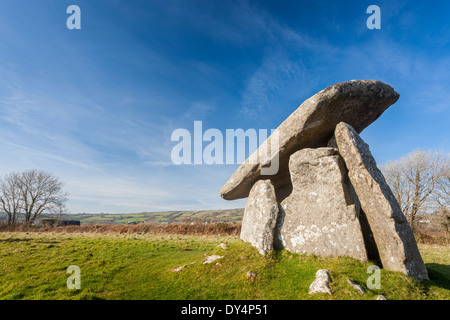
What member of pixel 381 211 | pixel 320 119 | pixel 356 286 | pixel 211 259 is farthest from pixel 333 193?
pixel 211 259

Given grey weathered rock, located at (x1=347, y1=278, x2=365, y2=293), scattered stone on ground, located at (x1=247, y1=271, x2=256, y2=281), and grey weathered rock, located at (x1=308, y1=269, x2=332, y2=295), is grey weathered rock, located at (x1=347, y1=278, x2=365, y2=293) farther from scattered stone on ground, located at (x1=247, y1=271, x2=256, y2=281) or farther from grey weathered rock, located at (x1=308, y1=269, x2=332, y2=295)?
scattered stone on ground, located at (x1=247, y1=271, x2=256, y2=281)

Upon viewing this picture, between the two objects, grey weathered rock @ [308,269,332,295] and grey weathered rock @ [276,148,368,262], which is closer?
grey weathered rock @ [308,269,332,295]

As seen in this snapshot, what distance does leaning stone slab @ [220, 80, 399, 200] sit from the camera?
809cm

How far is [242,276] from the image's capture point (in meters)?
6.98

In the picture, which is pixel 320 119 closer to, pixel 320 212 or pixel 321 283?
pixel 320 212

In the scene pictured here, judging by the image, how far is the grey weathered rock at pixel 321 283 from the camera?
5.73 meters

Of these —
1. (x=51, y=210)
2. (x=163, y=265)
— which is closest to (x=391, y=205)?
(x=163, y=265)

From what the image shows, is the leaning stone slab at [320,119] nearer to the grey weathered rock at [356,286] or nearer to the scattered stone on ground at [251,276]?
the scattered stone on ground at [251,276]

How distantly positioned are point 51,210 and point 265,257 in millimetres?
51327

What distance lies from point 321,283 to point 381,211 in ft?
9.68

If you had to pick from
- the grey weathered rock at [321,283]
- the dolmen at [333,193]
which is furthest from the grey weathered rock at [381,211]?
the grey weathered rock at [321,283]

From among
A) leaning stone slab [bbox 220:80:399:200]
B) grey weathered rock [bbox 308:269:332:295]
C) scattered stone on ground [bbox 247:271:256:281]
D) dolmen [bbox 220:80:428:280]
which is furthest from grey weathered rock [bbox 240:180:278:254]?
grey weathered rock [bbox 308:269:332:295]
